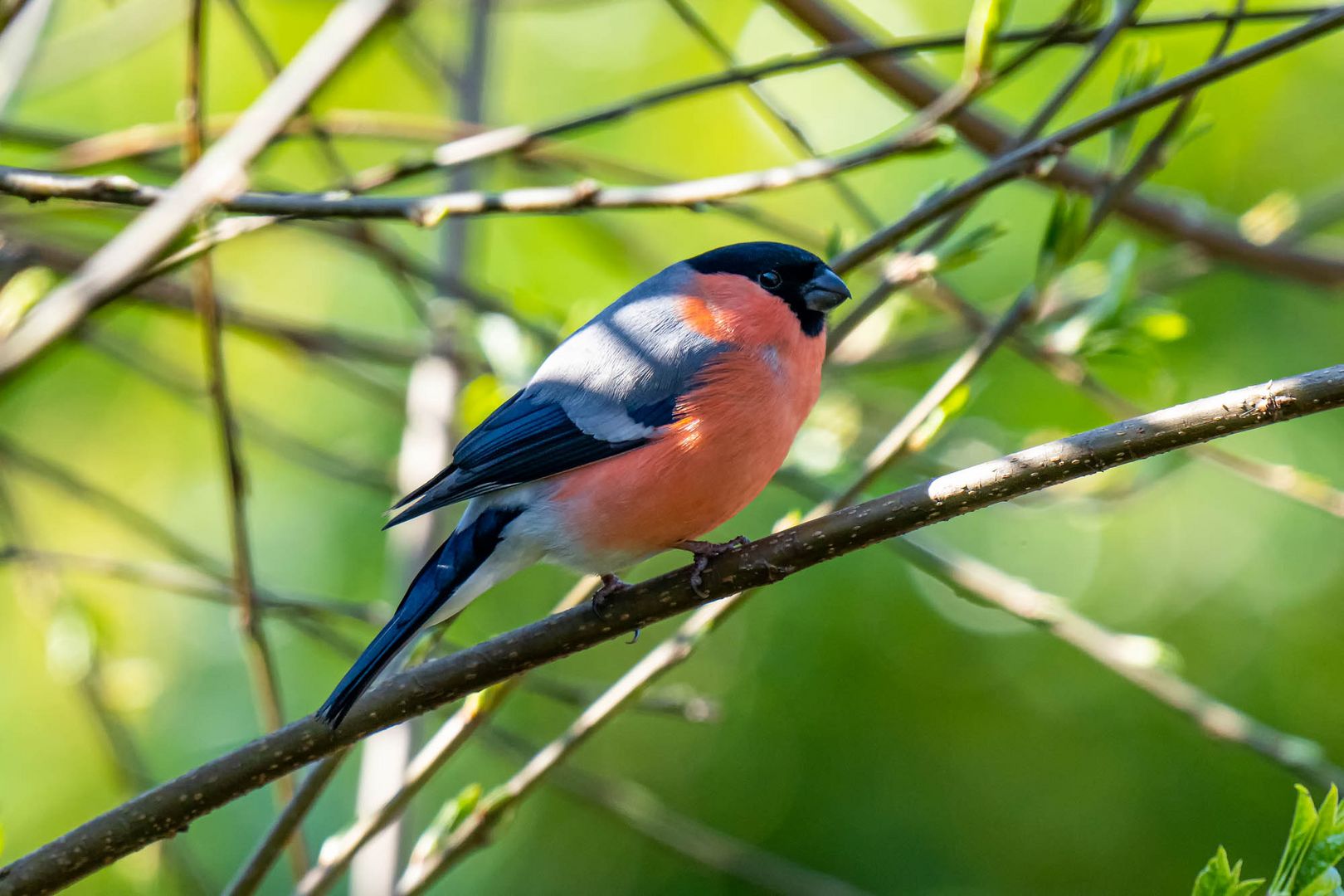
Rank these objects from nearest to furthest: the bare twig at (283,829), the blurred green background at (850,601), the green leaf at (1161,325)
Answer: the bare twig at (283,829), the green leaf at (1161,325), the blurred green background at (850,601)

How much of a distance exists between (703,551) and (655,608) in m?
0.53

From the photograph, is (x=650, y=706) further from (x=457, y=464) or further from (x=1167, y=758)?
(x=1167, y=758)

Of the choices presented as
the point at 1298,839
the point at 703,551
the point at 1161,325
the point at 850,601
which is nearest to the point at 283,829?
the point at 703,551

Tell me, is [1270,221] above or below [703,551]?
above

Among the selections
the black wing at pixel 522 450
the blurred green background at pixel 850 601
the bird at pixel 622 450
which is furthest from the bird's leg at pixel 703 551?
the blurred green background at pixel 850 601

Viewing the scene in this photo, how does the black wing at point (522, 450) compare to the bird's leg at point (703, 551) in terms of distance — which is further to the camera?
the black wing at point (522, 450)

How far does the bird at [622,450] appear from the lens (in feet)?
10.5

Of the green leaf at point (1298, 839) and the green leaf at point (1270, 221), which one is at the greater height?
the green leaf at point (1270, 221)

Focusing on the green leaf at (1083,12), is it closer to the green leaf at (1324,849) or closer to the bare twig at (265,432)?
the green leaf at (1324,849)

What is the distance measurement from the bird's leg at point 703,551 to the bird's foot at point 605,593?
0.16m

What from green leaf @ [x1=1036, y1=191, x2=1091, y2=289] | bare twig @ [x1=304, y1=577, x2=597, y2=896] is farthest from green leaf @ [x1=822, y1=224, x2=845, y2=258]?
bare twig @ [x1=304, y1=577, x2=597, y2=896]

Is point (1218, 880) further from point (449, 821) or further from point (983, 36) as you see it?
point (983, 36)

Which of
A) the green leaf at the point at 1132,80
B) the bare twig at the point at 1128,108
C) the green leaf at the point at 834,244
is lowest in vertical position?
the bare twig at the point at 1128,108

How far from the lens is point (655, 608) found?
8.46 ft
